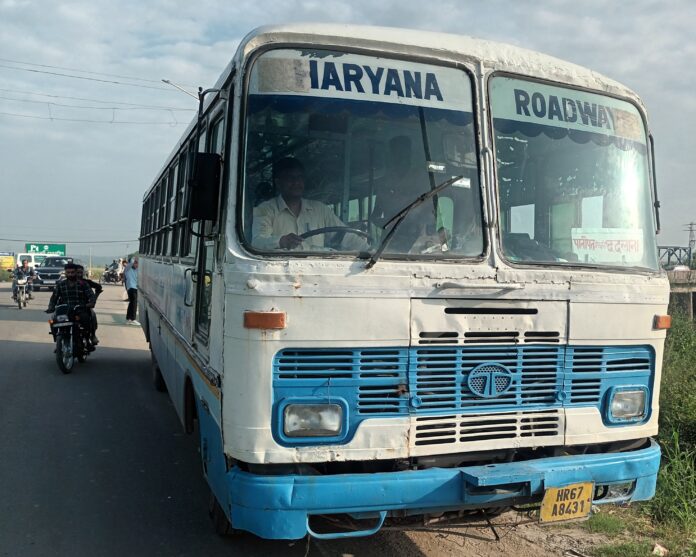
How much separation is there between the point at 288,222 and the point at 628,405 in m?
2.22

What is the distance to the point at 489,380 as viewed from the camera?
347 centimetres

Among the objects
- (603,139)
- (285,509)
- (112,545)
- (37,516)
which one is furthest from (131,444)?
(603,139)

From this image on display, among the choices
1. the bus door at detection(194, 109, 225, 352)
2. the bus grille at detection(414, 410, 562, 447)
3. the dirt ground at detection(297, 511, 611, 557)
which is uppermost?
the bus door at detection(194, 109, 225, 352)

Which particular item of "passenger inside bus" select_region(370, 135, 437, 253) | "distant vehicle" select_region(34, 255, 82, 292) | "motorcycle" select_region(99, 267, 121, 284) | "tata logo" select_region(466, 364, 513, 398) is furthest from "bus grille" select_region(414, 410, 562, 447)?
"motorcycle" select_region(99, 267, 121, 284)

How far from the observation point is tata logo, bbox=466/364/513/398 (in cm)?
A: 345

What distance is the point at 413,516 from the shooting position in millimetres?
3494

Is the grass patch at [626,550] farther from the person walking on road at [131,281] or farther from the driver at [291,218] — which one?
the person walking on road at [131,281]

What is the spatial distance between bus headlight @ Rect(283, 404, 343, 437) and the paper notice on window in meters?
1.73

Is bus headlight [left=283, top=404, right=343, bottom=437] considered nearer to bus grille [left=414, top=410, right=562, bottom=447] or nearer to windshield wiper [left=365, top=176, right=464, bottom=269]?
bus grille [left=414, top=410, right=562, bottom=447]

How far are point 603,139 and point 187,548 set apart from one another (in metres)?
3.58

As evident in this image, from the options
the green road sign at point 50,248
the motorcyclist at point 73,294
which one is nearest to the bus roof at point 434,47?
the motorcyclist at point 73,294

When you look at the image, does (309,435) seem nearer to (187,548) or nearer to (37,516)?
(187,548)

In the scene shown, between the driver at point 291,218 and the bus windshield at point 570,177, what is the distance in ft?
3.23

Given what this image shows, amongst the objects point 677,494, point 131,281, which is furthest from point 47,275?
point 677,494
